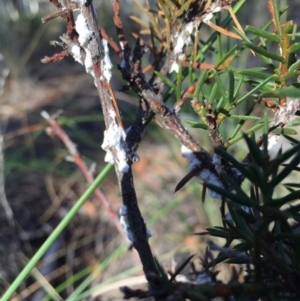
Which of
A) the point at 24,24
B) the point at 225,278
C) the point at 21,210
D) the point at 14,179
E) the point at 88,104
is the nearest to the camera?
the point at 225,278

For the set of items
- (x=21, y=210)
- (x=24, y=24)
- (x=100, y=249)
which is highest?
(x=24, y=24)

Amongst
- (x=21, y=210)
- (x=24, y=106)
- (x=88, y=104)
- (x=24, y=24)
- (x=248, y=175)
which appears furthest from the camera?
(x=24, y=24)

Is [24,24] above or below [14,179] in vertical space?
above

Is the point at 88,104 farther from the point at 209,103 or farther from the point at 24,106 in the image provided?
the point at 209,103

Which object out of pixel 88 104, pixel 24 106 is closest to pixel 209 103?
pixel 88 104

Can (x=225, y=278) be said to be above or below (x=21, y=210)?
below

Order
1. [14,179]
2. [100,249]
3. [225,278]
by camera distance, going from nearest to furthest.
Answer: [225,278] < [100,249] < [14,179]

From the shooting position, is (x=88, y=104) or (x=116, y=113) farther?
(x=88, y=104)

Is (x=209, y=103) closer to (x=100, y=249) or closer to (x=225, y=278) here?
(x=225, y=278)

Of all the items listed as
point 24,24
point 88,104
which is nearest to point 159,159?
point 88,104
